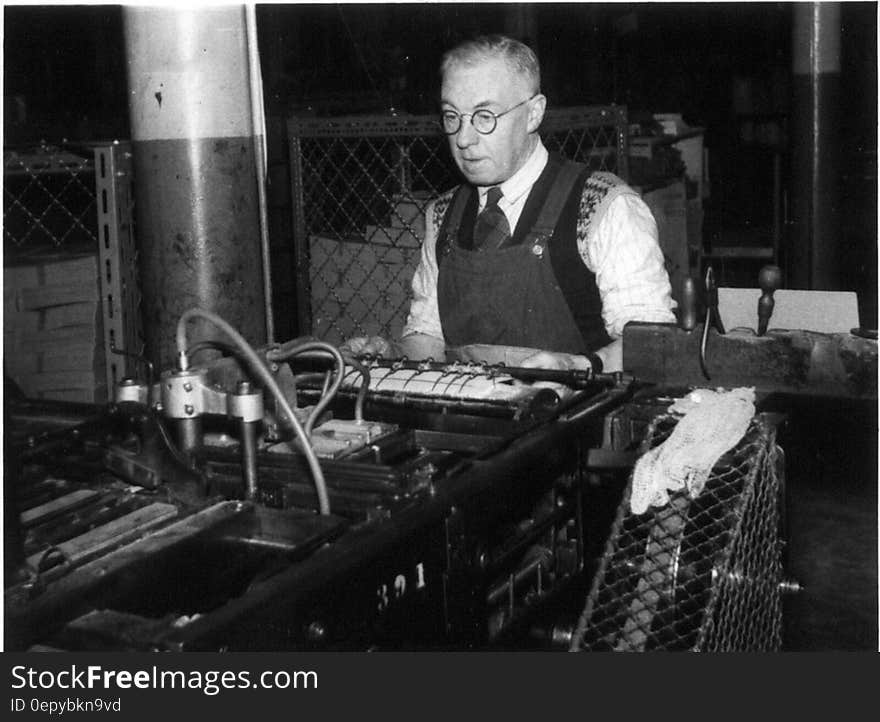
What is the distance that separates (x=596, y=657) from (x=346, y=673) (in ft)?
1.26

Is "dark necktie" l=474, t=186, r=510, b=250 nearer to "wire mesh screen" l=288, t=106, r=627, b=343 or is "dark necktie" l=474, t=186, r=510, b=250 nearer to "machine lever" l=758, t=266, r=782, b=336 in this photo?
"machine lever" l=758, t=266, r=782, b=336

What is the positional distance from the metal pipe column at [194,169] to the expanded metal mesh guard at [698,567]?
1.53 meters

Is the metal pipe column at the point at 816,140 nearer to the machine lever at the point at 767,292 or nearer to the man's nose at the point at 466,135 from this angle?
the man's nose at the point at 466,135

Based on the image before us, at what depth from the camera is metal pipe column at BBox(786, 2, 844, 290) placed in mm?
6695

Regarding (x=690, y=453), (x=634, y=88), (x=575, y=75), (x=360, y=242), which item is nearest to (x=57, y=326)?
(x=360, y=242)

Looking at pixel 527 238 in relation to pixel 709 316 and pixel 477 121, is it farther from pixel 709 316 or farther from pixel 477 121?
pixel 709 316

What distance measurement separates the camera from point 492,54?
2941mm

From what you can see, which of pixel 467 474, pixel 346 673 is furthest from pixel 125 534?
pixel 467 474

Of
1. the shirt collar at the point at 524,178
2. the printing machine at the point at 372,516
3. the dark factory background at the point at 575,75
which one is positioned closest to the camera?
the printing machine at the point at 372,516

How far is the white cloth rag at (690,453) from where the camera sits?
1.88m

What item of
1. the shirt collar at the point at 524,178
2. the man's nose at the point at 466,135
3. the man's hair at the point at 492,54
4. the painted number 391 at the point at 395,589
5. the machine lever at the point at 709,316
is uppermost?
the man's hair at the point at 492,54

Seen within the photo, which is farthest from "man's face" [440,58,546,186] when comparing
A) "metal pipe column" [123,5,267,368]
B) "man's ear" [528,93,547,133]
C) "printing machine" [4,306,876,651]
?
"printing machine" [4,306,876,651]

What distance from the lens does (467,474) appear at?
1.66 meters

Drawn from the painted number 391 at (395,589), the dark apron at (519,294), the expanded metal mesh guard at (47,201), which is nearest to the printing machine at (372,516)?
the painted number 391 at (395,589)
